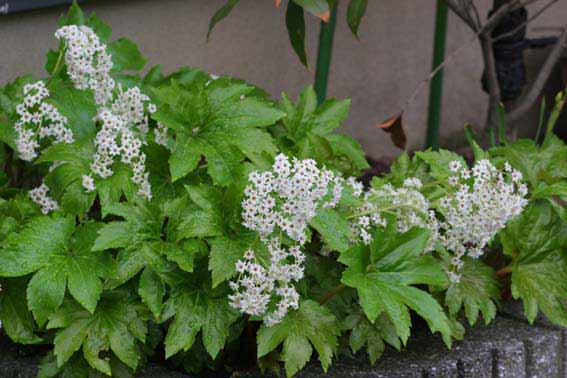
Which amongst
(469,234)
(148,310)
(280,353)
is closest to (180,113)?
(148,310)

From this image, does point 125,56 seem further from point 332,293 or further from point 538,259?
point 538,259

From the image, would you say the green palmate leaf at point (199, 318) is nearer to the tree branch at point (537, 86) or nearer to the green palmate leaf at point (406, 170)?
the green palmate leaf at point (406, 170)

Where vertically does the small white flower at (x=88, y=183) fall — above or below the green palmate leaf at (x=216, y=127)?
below

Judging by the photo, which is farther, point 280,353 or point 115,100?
point 115,100

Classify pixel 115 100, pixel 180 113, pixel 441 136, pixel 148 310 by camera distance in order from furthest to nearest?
pixel 441 136 < pixel 115 100 < pixel 180 113 < pixel 148 310

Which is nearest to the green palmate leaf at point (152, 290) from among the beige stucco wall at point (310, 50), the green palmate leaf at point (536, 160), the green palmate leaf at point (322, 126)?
the green palmate leaf at point (322, 126)

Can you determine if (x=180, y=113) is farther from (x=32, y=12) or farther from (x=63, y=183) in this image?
(x=32, y=12)
